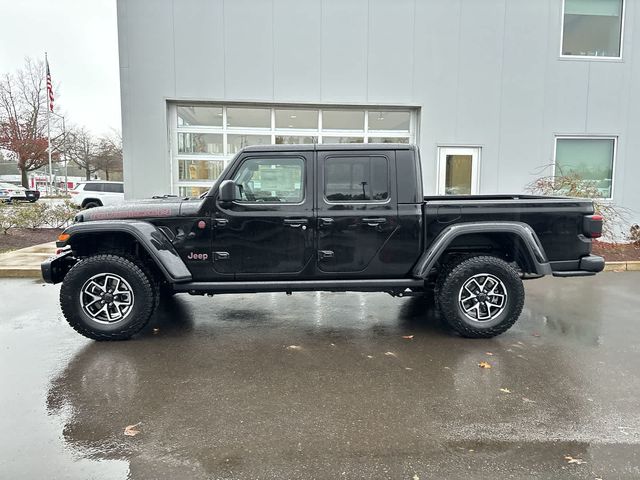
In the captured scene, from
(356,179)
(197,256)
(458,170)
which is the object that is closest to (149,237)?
(197,256)

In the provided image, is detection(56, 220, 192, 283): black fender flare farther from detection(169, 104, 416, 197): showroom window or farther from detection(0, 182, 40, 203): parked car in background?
detection(0, 182, 40, 203): parked car in background

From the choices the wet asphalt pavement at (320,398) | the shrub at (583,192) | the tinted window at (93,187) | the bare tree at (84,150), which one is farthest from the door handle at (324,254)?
the bare tree at (84,150)

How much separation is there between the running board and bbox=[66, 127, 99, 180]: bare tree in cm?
4569

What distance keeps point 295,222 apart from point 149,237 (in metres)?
1.46

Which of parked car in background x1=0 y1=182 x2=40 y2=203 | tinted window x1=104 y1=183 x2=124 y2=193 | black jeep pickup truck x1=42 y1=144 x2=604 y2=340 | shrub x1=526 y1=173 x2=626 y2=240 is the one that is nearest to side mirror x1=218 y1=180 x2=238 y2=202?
black jeep pickup truck x1=42 y1=144 x2=604 y2=340

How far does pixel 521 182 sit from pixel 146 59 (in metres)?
9.08

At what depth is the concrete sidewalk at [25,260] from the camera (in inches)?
299

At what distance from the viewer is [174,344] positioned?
4.60 metres

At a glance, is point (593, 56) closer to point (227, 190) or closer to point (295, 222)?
point (295, 222)

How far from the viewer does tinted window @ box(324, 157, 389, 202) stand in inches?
189

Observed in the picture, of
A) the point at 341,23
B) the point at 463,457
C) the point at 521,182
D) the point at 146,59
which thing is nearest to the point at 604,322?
the point at 463,457

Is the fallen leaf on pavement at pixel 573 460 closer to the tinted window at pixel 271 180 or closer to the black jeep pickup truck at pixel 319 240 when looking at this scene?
the black jeep pickup truck at pixel 319 240

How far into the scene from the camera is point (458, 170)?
35.8 feet

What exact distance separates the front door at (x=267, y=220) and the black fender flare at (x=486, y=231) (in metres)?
1.20
